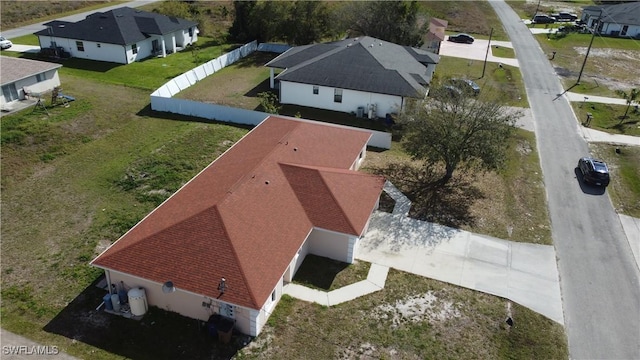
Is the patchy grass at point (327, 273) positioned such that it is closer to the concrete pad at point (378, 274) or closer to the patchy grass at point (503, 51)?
the concrete pad at point (378, 274)

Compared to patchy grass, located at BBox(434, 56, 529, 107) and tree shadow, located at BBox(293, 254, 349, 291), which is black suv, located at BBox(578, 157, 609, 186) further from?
tree shadow, located at BBox(293, 254, 349, 291)

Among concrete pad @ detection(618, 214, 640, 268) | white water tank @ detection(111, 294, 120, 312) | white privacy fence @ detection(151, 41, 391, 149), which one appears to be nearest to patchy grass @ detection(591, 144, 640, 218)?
concrete pad @ detection(618, 214, 640, 268)

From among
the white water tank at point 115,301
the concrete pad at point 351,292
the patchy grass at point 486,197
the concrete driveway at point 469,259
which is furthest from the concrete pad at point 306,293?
the patchy grass at point 486,197

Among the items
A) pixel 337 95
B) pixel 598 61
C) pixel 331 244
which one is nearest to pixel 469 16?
pixel 598 61

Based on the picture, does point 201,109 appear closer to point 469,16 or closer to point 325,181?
point 325,181

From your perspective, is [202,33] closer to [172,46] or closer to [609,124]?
[172,46]

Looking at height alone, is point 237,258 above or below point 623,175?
above
